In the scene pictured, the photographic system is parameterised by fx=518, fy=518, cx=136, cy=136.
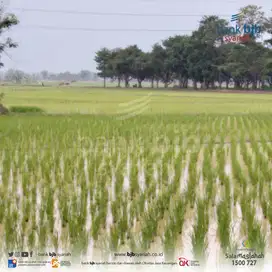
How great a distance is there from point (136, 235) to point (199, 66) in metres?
23.1

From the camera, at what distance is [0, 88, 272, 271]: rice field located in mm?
3332

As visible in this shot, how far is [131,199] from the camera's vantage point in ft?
16.0

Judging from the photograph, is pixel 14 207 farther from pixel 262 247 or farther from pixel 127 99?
pixel 127 99

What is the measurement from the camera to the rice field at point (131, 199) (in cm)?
333

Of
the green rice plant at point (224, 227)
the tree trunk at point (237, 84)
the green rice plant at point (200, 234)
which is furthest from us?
the tree trunk at point (237, 84)

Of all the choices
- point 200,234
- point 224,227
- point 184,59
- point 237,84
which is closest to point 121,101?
point 184,59

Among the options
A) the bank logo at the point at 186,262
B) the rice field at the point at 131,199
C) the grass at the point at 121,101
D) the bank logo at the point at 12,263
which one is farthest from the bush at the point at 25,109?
the bank logo at the point at 186,262

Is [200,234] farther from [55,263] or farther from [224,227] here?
[55,263]

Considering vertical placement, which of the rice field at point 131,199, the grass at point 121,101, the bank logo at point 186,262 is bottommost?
the rice field at point 131,199

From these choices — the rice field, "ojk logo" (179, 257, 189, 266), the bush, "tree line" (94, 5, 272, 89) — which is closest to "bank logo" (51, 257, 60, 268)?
the rice field

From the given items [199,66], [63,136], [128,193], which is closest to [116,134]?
[63,136]

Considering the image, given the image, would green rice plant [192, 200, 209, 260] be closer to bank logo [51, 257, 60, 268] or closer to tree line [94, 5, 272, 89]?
bank logo [51, 257, 60, 268]

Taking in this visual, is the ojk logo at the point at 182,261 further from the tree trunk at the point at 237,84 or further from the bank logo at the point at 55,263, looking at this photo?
the tree trunk at the point at 237,84

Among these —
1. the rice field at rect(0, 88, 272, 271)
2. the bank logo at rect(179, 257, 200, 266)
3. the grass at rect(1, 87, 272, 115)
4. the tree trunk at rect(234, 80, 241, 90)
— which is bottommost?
the rice field at rect(0, 88, 272, 271)
